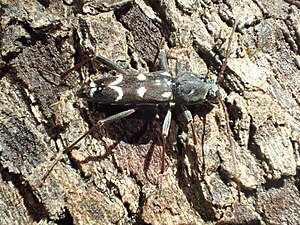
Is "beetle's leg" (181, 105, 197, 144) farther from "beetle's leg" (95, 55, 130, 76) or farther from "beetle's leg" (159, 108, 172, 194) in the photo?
"beetle's leg" (95, 55, 130, 76)

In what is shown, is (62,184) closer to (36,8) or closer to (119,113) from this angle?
(119,113)

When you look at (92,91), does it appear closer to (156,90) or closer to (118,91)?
(118,91)

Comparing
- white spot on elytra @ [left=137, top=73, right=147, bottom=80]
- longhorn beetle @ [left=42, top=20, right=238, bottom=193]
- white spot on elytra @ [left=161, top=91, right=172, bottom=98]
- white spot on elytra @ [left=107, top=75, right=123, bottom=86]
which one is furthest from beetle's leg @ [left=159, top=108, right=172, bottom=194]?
white spot on elytra @ [left=107, top=75, right=123, bottom=86]

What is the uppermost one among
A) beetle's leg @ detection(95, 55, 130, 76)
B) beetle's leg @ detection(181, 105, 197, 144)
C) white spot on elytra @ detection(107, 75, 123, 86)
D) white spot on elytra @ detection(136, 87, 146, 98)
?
beetle's leg @ detection(95, 55, 130, 76)

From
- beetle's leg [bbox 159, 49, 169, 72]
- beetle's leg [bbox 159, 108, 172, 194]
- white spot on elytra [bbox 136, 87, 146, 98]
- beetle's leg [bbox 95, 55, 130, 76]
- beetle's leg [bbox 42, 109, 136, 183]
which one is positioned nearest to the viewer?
beetle's leg [bbox 42, 109, 136, 183]

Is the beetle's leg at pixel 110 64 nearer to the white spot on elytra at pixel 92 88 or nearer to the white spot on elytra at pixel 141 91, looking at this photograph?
the white spot on elytra at pixel 92 88

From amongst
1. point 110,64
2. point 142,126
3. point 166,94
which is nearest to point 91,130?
point 142,126

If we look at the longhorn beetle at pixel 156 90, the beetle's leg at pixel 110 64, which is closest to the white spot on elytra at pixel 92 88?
the longhorn beetle at pixel 156 90
